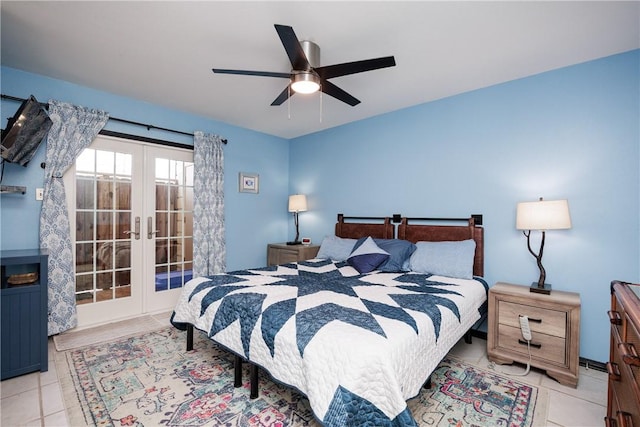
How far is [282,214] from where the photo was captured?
16.7 feet

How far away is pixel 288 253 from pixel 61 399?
9.23 feet

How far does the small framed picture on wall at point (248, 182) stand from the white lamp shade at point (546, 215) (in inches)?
140

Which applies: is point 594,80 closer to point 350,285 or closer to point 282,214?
point 350,285

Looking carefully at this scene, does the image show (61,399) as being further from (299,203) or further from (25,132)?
(299,203)

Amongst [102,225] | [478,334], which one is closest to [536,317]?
[478,334]

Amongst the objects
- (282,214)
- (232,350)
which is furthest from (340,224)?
(232,350)

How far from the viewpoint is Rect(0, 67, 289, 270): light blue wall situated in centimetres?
270

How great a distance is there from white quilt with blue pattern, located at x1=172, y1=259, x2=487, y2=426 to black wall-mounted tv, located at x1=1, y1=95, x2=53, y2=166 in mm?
1865

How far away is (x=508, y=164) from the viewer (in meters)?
2.85

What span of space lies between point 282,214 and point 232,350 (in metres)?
3.24

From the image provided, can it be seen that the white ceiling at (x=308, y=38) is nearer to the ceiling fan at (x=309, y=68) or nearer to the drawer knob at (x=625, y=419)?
the ceiling fan at (x=309, y=68)

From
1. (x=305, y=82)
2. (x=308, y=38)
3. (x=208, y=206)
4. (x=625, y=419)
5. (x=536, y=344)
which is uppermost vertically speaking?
(x=308, y=38)

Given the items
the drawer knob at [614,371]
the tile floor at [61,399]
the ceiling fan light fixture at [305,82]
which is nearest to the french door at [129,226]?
the tile floor at [61,399]

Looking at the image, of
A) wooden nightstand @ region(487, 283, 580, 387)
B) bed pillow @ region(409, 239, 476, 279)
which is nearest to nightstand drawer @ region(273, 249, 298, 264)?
Result: bed pillow @ region(409, 239, 476, 279)
